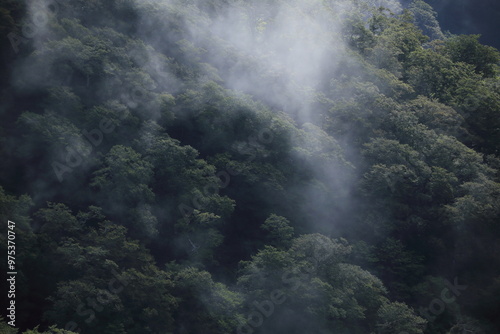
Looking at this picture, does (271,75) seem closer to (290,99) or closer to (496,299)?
(290,99)

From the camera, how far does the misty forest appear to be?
20031mm

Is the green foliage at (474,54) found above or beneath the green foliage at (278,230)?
above

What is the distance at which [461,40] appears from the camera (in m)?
39.8

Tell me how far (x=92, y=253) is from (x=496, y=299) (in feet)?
56.9

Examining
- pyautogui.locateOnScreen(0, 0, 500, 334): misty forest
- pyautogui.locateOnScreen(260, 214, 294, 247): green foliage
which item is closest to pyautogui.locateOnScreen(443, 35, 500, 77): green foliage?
pyautogui.locateOnScreen(0, 0, 500, 334): misty forest

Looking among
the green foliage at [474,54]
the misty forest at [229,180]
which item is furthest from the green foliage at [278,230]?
the green foliage at [474,54]

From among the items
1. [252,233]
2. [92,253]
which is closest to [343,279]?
[252,233]

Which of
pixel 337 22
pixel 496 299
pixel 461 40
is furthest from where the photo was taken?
pixel 461 40

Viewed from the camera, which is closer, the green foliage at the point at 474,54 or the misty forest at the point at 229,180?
the misty forest at the point at 229,180

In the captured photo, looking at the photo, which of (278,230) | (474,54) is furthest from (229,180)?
(474,54)

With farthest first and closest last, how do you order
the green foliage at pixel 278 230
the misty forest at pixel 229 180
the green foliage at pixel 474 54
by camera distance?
the green foliage at pixel 474 54, the green foliage at pixel 278 230, the misty forest at pixel 229 180

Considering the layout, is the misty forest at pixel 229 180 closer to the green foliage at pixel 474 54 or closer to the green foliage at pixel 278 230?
the green foliage at pixel 278 230

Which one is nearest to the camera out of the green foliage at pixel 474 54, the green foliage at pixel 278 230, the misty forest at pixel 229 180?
the misty forest at pixel 229 180

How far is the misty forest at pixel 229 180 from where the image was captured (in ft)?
65.7
